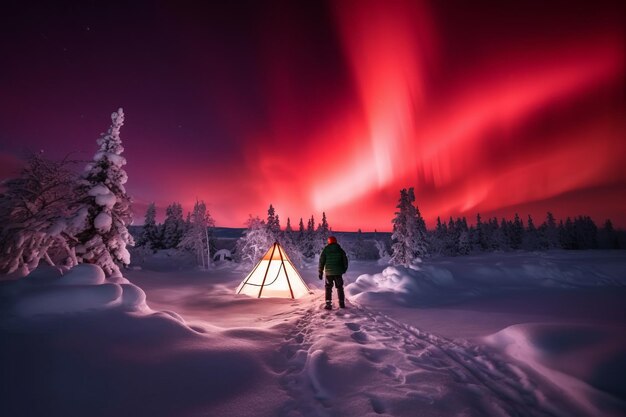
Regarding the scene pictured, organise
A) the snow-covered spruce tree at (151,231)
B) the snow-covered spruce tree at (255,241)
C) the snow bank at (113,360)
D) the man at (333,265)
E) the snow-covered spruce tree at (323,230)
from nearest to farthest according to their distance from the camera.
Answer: the snow bank at (113,360), the man at (333,265), the snow-covered spruce tree at (255,241), the snow-covered spruce tree at (151,231), the snow-covered spruce tree at (323,230)

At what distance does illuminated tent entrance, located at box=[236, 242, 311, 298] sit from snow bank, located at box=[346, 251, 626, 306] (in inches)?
108

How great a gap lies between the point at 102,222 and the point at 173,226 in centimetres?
4927

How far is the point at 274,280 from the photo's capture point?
12.1m

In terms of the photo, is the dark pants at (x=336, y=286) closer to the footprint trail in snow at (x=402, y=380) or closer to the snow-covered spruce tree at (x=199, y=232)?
the footprint trail in snow at (x=402, y=380)

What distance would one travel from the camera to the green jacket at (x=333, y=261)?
28.5 ft

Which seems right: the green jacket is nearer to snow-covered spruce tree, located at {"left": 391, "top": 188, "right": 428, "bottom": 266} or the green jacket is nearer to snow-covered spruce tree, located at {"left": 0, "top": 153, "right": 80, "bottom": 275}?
snow-covered spruce tree, located at {"left": 0, "top": 153, "right": 80, "bottom": 275}

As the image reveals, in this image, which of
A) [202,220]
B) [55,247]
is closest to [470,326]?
[55,247]

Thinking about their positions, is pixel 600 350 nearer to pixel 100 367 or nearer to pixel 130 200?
pixel 100 367

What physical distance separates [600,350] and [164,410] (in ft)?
19.1

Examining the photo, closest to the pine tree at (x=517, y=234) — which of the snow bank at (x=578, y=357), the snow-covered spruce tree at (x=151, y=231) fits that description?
the snow bank at (x=578, y=357)

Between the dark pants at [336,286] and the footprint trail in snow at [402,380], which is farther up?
the dark pants at [336,286]

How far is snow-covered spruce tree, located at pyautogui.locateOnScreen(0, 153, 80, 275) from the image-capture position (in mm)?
7301

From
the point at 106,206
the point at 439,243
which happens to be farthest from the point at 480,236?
the point at 106,206

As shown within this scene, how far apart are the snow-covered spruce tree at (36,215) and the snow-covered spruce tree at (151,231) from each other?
45.6 metres
